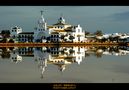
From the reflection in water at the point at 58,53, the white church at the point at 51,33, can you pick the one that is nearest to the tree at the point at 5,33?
the white church at the point at 51,33

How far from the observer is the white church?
3652mm

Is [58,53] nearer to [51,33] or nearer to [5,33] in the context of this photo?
[51,33]

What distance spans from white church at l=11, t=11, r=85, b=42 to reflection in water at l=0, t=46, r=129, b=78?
0.09m

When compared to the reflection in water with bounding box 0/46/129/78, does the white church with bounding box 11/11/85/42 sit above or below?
above

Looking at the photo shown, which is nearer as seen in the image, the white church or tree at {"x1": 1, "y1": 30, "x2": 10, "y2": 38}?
tree at {"x1": 1, "y1": 30, "x2": 10, "y2": 38}

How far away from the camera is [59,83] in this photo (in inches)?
127

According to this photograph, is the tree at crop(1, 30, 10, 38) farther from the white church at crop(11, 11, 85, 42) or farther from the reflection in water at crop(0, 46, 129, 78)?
the reflection in water at crop(0, 46, 129, 78)

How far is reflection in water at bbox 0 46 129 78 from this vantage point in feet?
12.5

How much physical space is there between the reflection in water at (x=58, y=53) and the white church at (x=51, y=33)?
0.09m

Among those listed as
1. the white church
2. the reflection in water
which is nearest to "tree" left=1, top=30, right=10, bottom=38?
the white church
